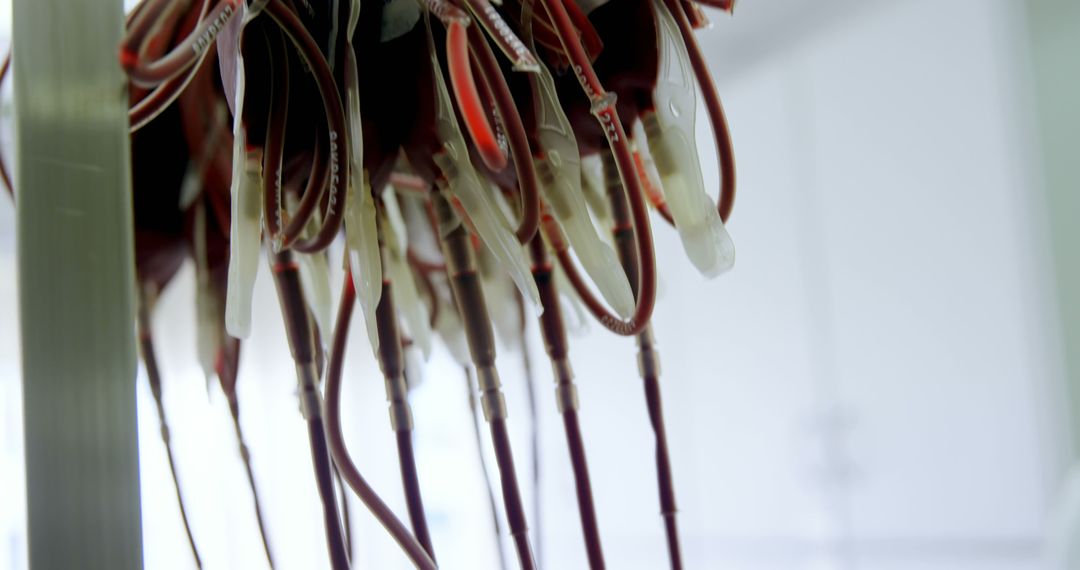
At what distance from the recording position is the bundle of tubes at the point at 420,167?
358 mm

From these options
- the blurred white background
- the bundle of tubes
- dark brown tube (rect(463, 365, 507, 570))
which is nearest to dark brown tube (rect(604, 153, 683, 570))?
the bundle of tubes

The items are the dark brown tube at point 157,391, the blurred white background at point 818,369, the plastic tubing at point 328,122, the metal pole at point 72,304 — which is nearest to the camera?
the metal pole at point 72,304

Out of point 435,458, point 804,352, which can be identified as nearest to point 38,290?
point 804,352

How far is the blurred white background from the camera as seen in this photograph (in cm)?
176

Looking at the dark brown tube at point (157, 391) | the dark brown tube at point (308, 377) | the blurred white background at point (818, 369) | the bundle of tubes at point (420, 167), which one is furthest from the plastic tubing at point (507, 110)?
the blurred white background at point (818, 369)

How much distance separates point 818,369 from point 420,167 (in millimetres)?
1827

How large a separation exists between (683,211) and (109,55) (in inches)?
8.9

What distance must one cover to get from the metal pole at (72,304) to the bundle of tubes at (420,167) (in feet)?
0.33

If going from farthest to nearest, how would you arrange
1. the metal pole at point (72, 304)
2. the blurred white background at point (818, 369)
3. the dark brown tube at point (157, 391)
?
the blurred white background at point (818, 369)
the dark brown tube at point (157, 391)
the metal pole at point (72, 304)

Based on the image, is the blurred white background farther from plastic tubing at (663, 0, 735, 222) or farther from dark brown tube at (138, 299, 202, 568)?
plastic tubing at (663, 0, 735, 222)

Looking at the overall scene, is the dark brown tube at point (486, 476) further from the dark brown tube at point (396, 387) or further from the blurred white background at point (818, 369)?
the blurred white background at point (818, 369)

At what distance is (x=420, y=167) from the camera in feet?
1.38

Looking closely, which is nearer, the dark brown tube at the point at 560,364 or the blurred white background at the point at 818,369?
the dark brown tube at the point at 560,364

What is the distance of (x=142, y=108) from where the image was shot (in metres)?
0.35
